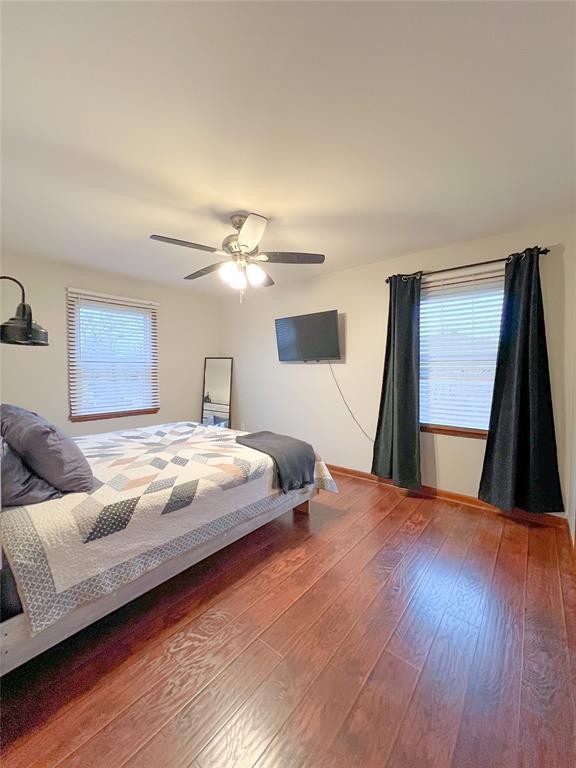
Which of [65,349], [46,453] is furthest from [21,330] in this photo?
[65,349]

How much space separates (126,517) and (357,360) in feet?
8.94

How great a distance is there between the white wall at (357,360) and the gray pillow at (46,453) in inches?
106

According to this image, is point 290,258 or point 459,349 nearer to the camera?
point 290,258

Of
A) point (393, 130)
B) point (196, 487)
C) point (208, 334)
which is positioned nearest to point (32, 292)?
point (208, 334)

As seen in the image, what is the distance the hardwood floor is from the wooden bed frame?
0.45 ft

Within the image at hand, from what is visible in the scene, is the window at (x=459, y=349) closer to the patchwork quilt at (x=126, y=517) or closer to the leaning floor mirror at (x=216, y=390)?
the patchwork quilt at (x=126, y=517)

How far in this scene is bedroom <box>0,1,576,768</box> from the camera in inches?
42.1

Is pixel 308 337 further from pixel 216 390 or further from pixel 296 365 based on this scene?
pixel 216 390

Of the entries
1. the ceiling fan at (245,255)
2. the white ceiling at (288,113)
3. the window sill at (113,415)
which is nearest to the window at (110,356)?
the window sill at (113,415)

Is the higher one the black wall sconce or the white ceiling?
the white ceiling

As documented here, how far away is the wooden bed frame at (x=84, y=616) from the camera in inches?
45.9

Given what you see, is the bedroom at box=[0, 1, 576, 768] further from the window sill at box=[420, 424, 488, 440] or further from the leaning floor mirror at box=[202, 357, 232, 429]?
the leaning floor mirror at box=[202, 357, 232, 429]

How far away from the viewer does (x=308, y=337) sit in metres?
3.74

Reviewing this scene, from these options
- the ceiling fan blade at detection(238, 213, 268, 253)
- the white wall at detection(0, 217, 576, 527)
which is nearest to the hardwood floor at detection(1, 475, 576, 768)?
the white wall at detection(0, 217, 576, 527)
